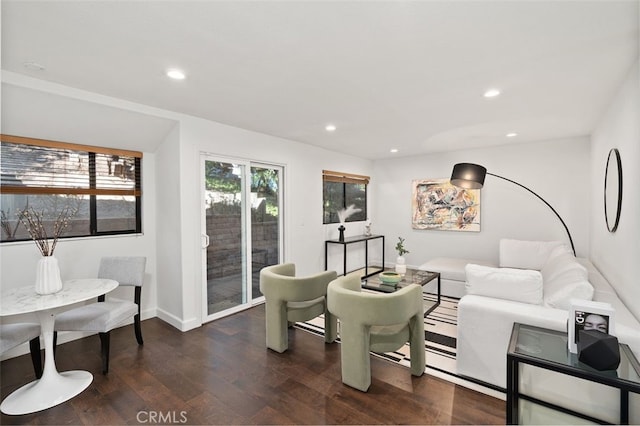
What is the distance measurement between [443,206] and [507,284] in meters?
3.68

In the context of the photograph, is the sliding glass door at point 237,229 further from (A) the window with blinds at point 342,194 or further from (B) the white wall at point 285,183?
(A) the window with blinds at point 342,194

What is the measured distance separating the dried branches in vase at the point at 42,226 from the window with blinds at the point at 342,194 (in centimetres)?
356

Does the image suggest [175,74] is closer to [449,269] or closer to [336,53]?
[336,53]

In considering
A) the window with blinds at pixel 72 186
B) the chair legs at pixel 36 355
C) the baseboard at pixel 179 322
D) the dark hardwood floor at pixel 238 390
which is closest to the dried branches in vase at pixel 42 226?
the window with blinds at pixel 72 186

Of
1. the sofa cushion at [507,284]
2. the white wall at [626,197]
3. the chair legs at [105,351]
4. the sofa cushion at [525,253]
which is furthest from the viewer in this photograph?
the sofa cushion at [525,253]

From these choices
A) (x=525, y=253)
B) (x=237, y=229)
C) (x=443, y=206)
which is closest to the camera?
(x=237, y=229)

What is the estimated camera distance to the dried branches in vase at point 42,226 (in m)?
2.40

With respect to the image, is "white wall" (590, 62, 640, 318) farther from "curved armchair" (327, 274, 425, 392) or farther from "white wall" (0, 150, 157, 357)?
"white wall" (0, 150, 157, 357)

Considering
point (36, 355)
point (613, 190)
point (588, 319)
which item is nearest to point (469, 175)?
point (613, 190)

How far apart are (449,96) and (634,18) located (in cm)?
128

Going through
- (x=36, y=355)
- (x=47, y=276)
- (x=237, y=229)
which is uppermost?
(x=237, y=229)

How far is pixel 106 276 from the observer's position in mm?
3109

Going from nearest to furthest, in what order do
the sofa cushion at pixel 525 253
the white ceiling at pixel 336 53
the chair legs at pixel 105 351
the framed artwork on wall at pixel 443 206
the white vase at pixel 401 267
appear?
1. the white ceiling at pixel 336 53
2. the chair legs at pixel 105 351
3. the white vase at pixel 401 267
4. the sofa cushion at pixel 525 253
5. the framed artwork on wall at pixel 443 206

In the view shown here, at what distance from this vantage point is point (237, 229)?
3986mm
